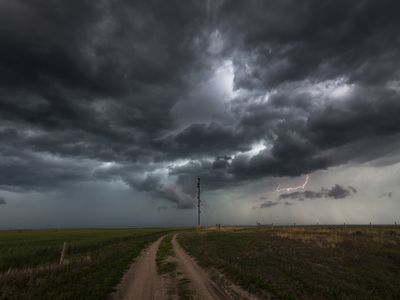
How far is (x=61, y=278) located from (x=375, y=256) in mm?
28180

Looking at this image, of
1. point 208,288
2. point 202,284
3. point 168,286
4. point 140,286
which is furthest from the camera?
point 202,284

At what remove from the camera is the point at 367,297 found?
13.8 meters

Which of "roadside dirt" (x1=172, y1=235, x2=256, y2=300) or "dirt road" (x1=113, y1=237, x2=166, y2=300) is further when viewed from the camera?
"dirt road" (x1=113, y1=237, x2=166, y2=300)

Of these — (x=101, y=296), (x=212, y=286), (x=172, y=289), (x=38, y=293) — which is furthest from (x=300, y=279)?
(x=38, y=293)

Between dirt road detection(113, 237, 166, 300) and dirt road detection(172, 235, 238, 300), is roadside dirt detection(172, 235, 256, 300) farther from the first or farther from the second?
dirt road detection(113, 237, 166, 300)

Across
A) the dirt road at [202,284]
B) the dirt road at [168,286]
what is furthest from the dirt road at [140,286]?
the dirt road at [202,284]

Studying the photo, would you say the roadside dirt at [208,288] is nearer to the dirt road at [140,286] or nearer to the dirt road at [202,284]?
the dirt road at [202,284]

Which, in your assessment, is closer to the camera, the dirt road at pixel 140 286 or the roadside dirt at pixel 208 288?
the roadside dirt at pixel 208 288

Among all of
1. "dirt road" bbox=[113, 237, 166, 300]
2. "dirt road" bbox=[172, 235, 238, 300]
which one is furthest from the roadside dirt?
"dirt road" bbox=[113, 237, 166, 300]

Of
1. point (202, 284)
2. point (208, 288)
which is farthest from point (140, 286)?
point (208, 288)

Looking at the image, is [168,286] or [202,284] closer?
[168,286]

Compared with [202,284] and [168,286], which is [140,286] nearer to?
[168,286]

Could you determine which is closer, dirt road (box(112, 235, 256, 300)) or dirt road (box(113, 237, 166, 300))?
dirt road (box(112, 235, 256, 300))

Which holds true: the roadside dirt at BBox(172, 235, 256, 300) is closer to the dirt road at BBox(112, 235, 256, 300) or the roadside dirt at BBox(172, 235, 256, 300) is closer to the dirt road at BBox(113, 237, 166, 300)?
the dirt road at BBox(112, 235, 256, 300)
